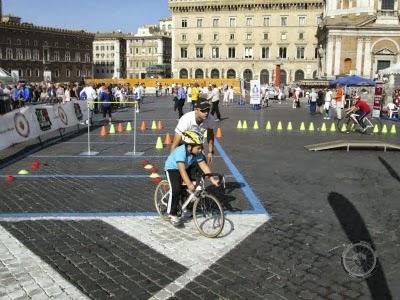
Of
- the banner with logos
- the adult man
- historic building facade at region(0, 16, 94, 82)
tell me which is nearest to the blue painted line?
the adult man

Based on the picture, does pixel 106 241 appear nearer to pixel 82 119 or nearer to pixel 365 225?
pixel 365 225

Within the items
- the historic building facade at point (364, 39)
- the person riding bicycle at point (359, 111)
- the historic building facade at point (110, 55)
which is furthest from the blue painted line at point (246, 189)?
the historic building facade at point (110, 55)

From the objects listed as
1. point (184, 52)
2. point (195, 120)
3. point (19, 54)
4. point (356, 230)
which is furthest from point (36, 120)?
point (19, 54)

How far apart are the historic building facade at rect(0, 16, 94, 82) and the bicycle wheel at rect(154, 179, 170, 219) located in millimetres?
88082

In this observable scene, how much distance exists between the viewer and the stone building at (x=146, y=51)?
12793 centimetres

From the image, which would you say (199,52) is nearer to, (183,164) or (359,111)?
(359,111)

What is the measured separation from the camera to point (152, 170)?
36.3ft

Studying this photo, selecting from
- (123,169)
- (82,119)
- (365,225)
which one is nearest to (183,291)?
(365,225)

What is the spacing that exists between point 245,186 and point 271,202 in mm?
1281

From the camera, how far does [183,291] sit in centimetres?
500

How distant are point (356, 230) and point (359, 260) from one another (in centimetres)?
136

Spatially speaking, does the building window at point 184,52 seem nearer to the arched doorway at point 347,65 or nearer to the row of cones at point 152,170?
the arched doorway at point 347,65

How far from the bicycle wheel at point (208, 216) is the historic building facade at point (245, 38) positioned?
289 feet

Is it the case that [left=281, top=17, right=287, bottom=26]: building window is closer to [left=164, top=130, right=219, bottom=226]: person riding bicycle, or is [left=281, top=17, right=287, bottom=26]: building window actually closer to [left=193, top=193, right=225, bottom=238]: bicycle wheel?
[left=164, top=130, right=219, bottom=226]: person riding bicycle
